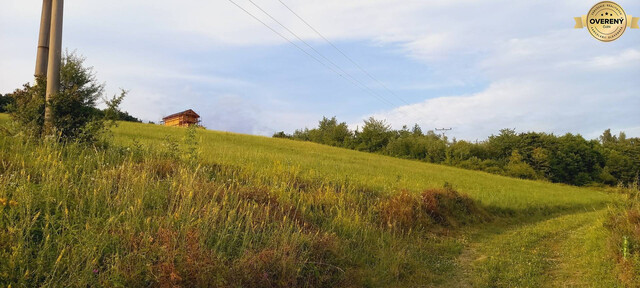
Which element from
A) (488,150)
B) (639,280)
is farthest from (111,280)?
(488,150)

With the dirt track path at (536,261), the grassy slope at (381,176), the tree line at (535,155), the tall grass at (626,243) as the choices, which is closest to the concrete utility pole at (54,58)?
the grassy slope at (381,176)

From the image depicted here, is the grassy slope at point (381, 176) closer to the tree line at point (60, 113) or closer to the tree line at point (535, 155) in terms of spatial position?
the tree line at point (60, 113)

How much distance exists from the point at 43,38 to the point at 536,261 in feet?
43.2

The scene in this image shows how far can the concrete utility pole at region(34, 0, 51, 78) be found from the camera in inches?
367

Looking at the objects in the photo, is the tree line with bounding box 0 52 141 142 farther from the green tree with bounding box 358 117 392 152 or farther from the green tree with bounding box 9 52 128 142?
the green tree with bounding box 358 117 392 152

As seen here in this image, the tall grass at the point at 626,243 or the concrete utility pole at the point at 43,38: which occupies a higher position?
the concrete utility pole at the point at 43,38

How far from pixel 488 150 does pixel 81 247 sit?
→ 58254mm

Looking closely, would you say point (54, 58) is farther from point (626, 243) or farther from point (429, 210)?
point (626, 243)

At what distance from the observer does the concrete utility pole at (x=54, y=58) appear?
848 centimetres

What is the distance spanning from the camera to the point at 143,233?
3.99m

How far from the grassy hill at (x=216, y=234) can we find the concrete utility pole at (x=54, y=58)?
3.95 feet

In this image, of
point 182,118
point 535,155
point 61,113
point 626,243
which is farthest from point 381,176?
point 182,118

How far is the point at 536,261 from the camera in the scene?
286 inches

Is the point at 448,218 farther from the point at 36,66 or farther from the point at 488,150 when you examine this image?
the point at 488,150
